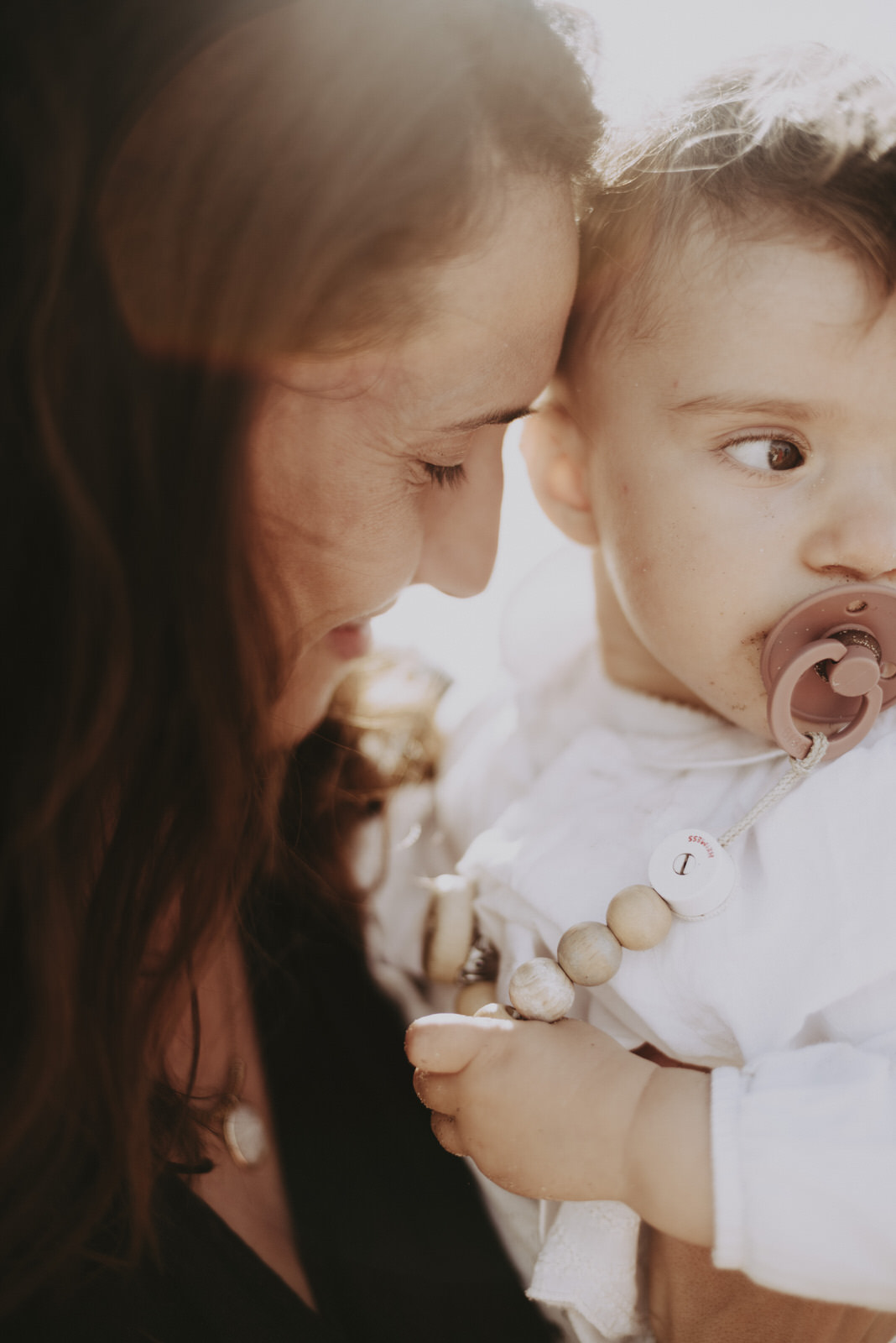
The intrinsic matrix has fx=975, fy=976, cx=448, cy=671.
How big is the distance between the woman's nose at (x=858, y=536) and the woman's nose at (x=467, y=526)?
0.38 m

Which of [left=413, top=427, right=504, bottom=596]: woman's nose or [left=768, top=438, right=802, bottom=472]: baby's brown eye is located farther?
[left=413, top=427, right=504, bottom=596]: woman's nose

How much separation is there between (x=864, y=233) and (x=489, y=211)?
376 millimetres

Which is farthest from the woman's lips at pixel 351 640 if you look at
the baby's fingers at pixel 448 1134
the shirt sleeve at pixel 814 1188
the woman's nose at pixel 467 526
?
the shirt sleeve at pixel 814 1188

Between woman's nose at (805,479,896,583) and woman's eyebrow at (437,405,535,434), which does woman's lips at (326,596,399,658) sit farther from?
woman's nose at (805,479,896,583)

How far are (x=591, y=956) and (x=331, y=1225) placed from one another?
432 mm

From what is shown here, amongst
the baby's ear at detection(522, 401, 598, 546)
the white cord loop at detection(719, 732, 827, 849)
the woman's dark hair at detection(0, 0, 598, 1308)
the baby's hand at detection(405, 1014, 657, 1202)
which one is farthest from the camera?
the baby's ear at detection(522, 401, 598, 546)

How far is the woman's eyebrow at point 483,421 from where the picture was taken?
0.95 m

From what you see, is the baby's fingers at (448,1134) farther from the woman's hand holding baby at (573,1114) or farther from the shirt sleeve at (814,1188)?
the shirt sleeve at (814,1188)

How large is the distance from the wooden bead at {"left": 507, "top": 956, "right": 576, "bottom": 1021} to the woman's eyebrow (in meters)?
0.53

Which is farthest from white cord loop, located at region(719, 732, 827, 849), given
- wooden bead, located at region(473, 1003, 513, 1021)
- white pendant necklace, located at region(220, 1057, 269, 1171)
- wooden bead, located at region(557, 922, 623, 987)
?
white pendant necklace, located at region(220, 1057, 269, 1171)

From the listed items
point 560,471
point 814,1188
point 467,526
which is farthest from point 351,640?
point 814,1188

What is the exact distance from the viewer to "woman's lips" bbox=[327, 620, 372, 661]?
4.04ft

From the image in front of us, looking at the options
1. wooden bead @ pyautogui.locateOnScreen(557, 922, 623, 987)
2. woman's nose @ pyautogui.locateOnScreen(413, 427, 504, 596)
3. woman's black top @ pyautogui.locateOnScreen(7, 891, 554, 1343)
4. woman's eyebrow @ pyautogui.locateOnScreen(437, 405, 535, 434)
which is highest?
woman's eyebrow @ pyautogui.locateOnScreen(437, 405, 535, 434)

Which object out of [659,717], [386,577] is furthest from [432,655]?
[386,577]
